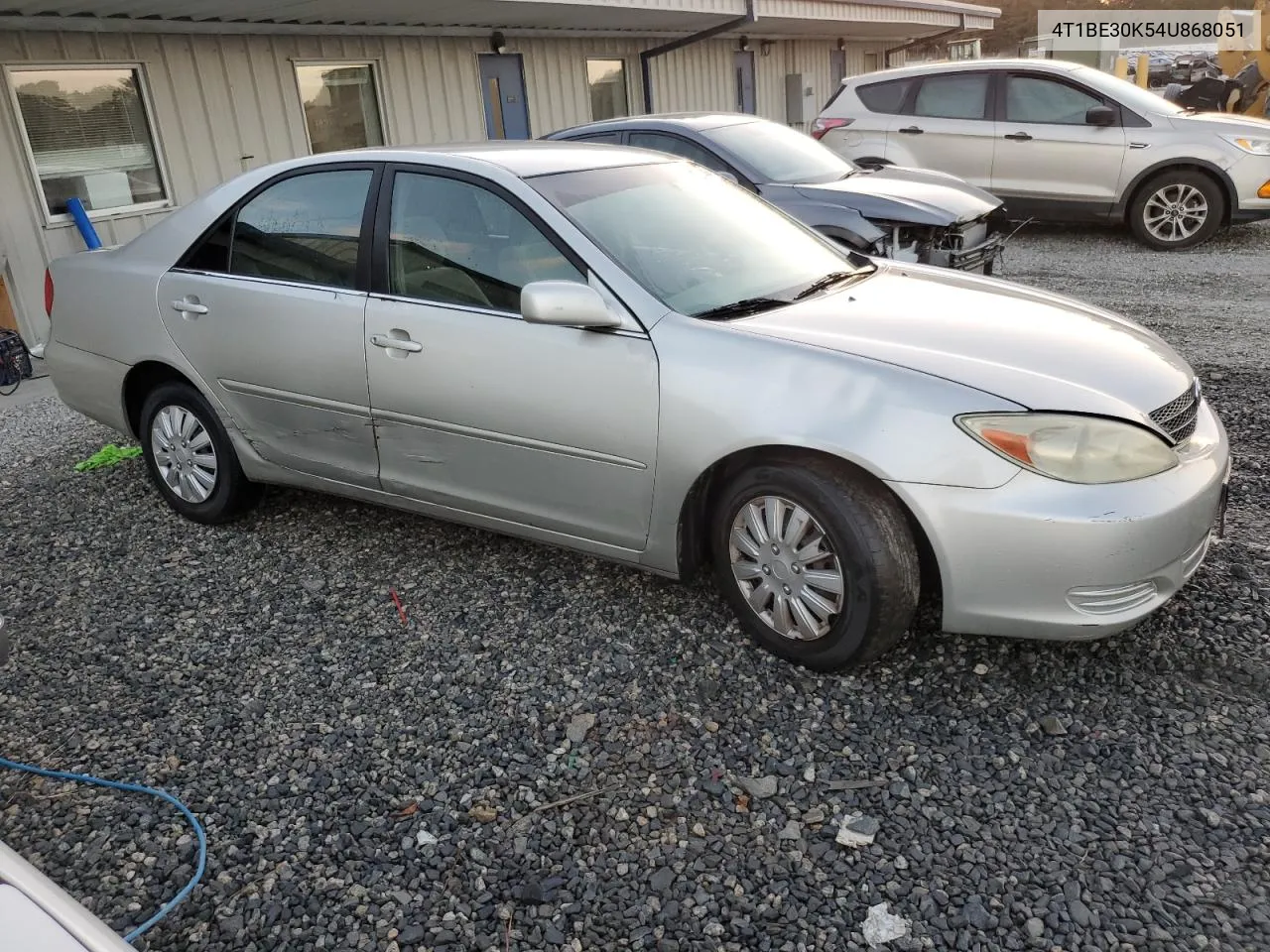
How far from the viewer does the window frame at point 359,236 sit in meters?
3.83

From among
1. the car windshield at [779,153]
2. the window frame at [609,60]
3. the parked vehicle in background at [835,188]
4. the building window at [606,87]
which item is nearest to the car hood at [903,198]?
the parked vehicle in background at [835,188]

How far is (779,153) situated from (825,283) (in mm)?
4445

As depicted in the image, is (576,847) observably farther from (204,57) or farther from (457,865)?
(204,57)

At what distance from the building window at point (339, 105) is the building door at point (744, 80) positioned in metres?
7.19

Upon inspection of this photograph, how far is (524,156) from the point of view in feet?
12.8

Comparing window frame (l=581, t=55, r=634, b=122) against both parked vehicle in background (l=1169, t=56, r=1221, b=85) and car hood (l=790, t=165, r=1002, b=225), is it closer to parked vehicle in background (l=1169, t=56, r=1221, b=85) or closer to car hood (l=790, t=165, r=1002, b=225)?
car hood (l=790, t=165, r=1002, b=225)

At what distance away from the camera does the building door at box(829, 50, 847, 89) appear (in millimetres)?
18719

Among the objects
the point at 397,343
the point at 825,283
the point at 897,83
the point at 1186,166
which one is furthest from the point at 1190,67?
the point at 397,343

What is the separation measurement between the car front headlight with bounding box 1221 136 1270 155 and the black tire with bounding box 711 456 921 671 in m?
8.40

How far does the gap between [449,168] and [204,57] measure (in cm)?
645

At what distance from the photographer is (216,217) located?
4273mm

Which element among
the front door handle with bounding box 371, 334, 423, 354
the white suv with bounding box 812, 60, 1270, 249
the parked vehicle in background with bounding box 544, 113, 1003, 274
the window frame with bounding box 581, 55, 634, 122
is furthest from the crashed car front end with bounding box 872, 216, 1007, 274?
the window frame with bounding box 581, 55, 634, 122

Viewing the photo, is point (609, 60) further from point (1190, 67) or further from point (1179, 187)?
point (1190, 67)

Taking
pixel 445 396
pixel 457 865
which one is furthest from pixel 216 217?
pixel 457 865
